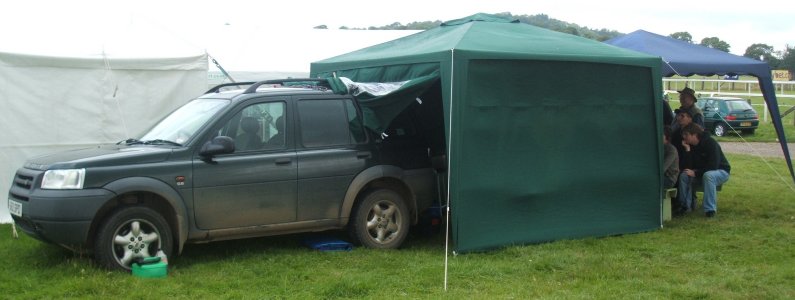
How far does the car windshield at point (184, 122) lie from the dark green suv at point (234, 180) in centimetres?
2

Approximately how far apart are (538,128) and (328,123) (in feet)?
7.33

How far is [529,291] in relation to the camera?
→ 22.7ft

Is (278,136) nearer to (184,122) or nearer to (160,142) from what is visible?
(184,122)

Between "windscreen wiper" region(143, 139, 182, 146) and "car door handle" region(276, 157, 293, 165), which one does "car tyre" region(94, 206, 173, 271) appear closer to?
"windscreen wiper" region(143, 139, 182, 146)

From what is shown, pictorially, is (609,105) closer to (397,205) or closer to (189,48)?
(397,205)

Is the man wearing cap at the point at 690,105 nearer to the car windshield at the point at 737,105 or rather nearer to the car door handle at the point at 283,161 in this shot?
the car door handle at the point at 283,161

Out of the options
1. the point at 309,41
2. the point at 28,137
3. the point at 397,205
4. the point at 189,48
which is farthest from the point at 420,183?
the point at 309,41

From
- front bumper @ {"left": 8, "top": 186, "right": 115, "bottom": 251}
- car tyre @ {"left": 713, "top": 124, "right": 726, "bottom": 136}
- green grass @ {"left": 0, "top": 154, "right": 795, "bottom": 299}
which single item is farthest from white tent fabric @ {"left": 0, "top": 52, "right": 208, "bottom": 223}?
car tyre @ {"left": 713, "top": 124, "right": 726, "bottom": 136}

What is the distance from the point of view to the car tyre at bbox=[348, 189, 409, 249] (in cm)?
848

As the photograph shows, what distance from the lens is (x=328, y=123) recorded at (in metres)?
8.42

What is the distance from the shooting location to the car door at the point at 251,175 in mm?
7621

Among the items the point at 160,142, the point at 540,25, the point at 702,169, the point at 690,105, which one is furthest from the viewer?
the point at 540,25

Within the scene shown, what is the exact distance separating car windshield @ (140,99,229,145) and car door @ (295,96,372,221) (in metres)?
0.84

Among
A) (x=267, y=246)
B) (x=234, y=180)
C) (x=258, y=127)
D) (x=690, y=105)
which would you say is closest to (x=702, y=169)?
(x=690, y=105)
